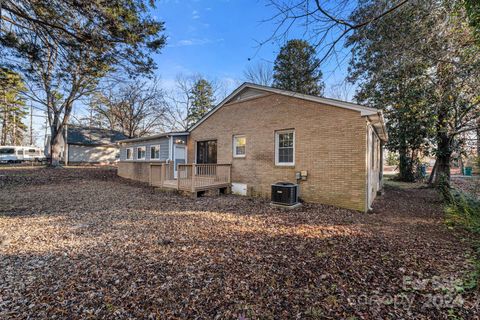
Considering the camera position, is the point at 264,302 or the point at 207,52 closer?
the point at 264,302

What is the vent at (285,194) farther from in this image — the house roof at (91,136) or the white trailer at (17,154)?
the white trailer at (17,154)

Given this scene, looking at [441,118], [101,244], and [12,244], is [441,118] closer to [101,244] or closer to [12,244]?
[101,244]

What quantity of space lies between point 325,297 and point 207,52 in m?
14.7

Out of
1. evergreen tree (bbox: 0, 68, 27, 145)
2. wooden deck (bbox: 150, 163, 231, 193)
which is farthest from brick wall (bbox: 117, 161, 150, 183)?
evergreen tree (bbox: 0, 68, 27, 145)

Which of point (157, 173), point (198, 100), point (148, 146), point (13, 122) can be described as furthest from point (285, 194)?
point (13, 122)

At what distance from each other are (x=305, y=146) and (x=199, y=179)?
527cm

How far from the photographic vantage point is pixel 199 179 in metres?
10.4

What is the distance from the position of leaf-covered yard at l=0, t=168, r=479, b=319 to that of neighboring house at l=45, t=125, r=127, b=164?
82.5 ft

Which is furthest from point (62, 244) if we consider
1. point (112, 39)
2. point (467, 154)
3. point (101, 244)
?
point (467, 154)

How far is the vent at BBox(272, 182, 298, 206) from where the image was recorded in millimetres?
7484

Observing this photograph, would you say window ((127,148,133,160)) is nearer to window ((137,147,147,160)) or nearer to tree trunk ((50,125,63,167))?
window ((137,147,147,160))

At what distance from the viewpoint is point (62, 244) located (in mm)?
4273

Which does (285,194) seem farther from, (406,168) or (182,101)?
(182,101)

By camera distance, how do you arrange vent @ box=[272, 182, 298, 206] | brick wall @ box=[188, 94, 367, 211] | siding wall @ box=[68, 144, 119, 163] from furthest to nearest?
siding wall @ box=[68, 144, 119, 163]
vent @ box=[272, 182, 298, 206]
brick wall @ box=[188, 94, 367, 211]
